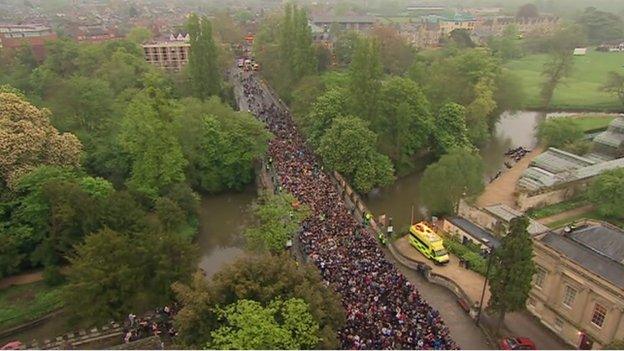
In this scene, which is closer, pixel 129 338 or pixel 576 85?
pixel 129 338

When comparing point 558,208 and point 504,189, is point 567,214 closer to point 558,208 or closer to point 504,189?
point 558,208

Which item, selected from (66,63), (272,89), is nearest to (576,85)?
(272,89)

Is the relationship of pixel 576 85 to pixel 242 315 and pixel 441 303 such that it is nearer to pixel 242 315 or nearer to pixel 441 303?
pixel 441 303

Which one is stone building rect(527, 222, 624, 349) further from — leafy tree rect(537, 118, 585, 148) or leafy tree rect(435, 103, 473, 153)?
leafy tree rect(537, 118, 585, 148)

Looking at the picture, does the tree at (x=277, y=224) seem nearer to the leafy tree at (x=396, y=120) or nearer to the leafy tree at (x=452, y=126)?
the leafy tree at (x=396, y=120)

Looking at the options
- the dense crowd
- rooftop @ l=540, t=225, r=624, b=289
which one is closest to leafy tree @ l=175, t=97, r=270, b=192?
the dense crowd

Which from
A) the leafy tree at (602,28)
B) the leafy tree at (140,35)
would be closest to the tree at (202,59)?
the leafy tree at (140,35)
